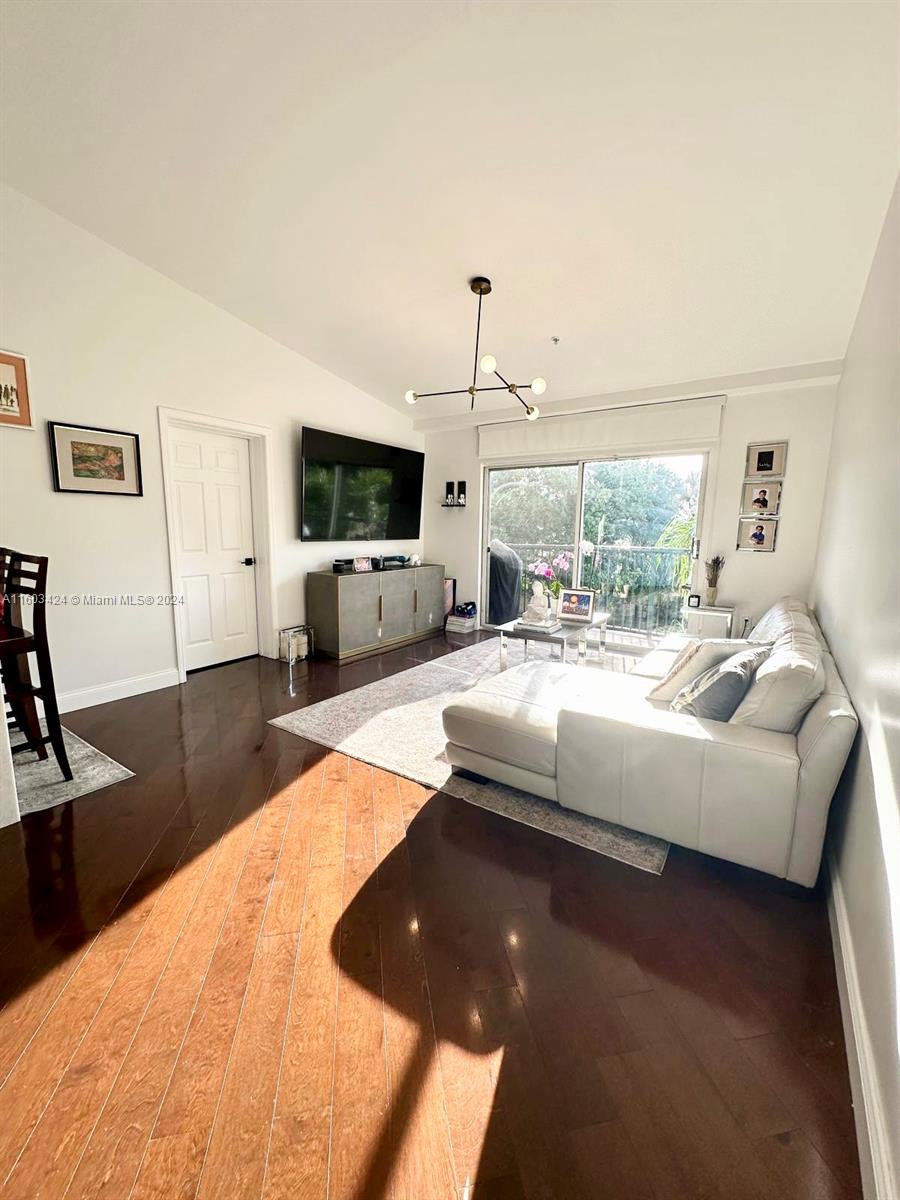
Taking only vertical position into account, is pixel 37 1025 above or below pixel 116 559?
below

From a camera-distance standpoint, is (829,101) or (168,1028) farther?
(829,101)

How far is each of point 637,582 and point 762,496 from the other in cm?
131

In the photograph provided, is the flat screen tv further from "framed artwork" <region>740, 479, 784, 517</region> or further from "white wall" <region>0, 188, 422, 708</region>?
"framed artwork" <region>740, 479, 784, 517</region>

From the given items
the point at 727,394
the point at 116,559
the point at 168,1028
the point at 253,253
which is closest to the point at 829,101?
the point at 727,394

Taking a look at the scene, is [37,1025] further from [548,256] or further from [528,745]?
[548,256]

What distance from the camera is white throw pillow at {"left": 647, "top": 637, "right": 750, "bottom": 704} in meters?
2.35

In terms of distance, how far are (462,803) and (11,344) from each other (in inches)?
144

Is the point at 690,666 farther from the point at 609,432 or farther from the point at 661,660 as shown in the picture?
the point at 609,432

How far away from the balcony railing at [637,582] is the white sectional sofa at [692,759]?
7.75 feet

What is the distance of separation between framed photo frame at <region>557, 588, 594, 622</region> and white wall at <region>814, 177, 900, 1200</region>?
5.36 ft

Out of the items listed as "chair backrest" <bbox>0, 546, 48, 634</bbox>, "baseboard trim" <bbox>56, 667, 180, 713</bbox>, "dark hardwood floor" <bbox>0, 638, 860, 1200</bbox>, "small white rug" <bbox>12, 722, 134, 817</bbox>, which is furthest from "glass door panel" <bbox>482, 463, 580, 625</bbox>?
"chair backrest" <bbox>0, 546, 48, 634</bbox>

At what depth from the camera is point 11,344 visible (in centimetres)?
289

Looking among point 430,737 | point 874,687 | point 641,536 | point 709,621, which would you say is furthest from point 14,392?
point 709,621

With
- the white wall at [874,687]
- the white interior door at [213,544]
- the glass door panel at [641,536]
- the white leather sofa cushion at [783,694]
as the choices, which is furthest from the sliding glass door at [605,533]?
the white interior door at [213,544]
